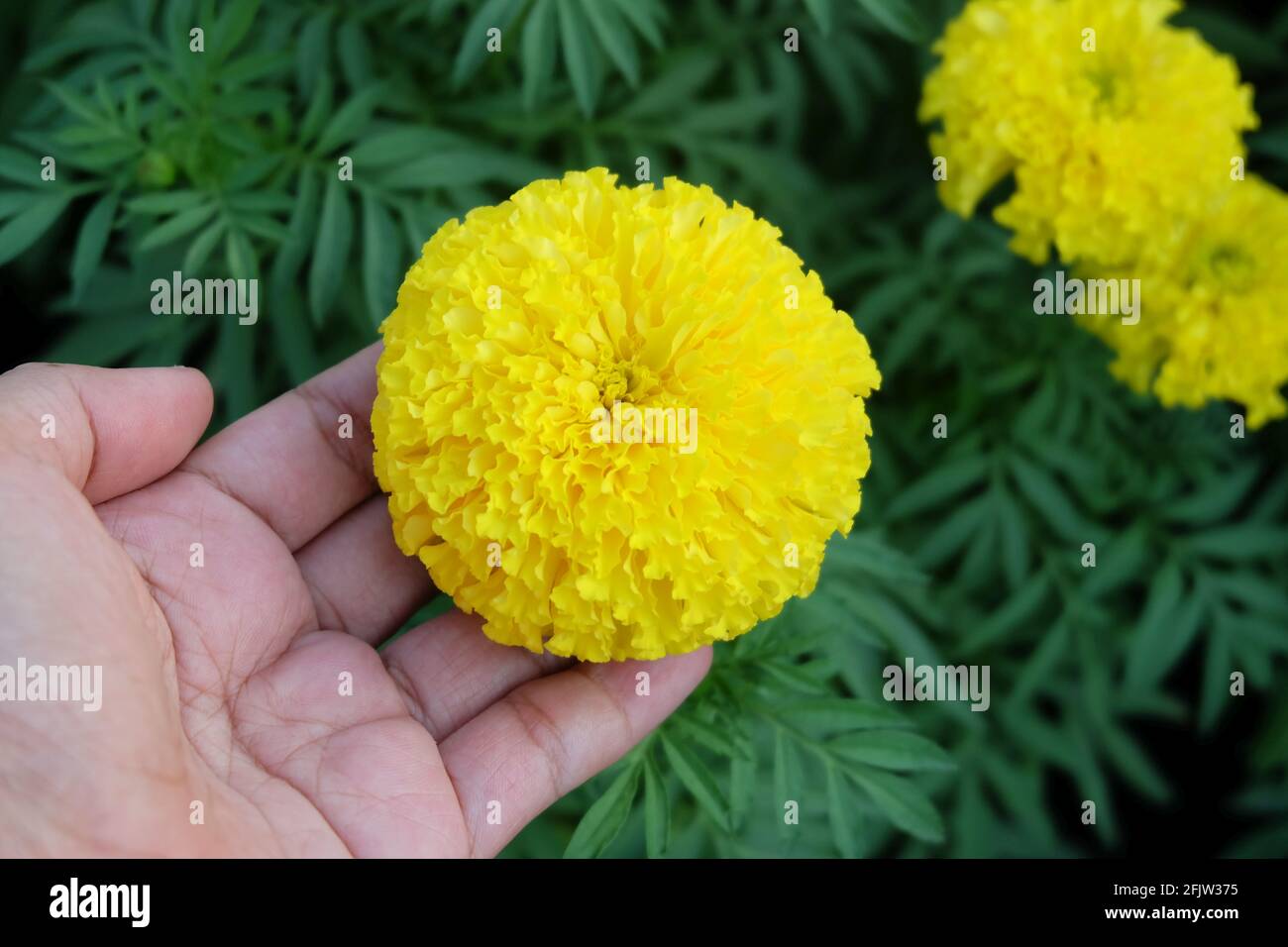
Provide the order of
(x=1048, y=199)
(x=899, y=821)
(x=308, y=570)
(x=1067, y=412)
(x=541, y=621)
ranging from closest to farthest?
1. (x=541, y=621)
2. (x=899, y=821)
3. (x=308, y=570)
4. (x=1048, y=199)
5. (x=1067, y=412)

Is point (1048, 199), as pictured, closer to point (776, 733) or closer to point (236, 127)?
point (776, 733)

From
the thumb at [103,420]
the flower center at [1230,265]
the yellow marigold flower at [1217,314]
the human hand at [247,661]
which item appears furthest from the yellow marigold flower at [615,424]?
the flower center at [1230,265]

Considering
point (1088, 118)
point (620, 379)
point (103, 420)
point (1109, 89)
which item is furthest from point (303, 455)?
point (1109, 89)

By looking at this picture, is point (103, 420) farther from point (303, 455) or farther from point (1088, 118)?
point (1088, 118)

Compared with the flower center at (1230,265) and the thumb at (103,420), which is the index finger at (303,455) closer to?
the thumb at (103,420)
